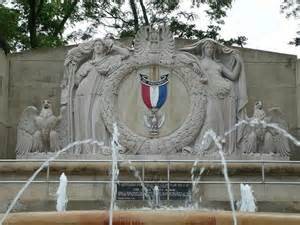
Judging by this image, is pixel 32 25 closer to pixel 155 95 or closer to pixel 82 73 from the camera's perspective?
pixel 82 73

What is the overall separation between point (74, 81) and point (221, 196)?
14.5 ft

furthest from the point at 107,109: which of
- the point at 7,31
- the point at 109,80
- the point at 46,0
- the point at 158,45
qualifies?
the point at 46,0

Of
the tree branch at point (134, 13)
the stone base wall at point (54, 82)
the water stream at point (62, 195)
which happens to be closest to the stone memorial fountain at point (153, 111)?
the stone base wall at point (54, 82)

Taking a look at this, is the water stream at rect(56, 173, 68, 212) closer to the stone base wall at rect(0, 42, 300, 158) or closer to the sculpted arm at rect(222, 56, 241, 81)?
the stone base wall at rect(0, 42, 300, 158)

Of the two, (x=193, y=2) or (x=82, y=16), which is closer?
(x=193, y=2)

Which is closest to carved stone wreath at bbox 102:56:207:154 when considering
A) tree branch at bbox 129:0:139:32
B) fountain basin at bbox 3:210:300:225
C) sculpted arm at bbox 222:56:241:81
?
sculpted arm at bbox 222:56:241:81

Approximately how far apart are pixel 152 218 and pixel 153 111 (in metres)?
7.04

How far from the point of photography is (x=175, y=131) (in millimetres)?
14500

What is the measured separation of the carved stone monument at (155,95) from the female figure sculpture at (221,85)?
0.02 meters

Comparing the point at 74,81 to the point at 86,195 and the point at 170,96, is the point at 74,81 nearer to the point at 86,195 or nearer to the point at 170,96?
the point at 170,96

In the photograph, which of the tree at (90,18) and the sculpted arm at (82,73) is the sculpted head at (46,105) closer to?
the sculpted arm at (82,73)

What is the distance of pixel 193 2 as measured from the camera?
82.8 feet

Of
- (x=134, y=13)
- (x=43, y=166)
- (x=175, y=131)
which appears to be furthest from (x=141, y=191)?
(x=134, y=13)

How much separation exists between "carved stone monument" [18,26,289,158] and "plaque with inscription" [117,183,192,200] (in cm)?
218
